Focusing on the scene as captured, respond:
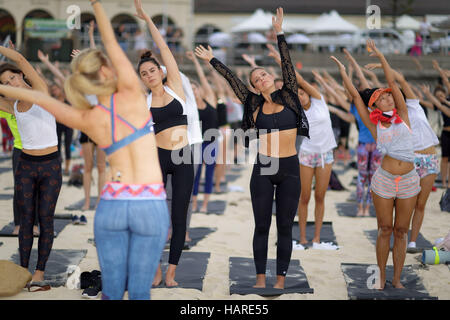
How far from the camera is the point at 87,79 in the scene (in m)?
3.19

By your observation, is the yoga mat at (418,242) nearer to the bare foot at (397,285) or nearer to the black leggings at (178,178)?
the bare foot at (397,285)

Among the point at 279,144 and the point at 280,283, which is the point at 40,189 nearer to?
the point at 279,144

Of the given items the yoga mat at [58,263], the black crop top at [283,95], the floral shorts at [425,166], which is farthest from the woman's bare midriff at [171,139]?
the floral shorts at [425,166]

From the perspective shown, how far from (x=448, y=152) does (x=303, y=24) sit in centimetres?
1761

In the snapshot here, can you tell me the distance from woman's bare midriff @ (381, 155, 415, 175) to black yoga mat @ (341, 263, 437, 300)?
1.11 m

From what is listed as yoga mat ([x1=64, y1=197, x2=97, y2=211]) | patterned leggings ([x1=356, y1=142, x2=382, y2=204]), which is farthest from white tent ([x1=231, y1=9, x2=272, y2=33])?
patterned leggings ([x1=356, y1=142, x2=382, y2=204])

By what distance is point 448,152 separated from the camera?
36.4 feet

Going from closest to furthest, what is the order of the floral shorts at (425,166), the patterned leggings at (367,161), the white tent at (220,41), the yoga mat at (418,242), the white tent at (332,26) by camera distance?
the floral shorts at (425,166), the yoga mat at (418,242), the patterned leggings at (367,161), the white tent at (332,26), the white tent at (220,41)

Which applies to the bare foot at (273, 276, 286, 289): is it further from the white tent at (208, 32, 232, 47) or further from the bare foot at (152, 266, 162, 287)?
the white tent at (208, 32, 232, 47)

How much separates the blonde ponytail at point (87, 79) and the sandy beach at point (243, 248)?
7.80ft

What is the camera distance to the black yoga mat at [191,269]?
18.2ft

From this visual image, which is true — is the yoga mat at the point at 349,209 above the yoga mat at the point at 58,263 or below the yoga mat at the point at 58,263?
below

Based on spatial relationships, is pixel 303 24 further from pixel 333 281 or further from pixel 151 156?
pixel 151 156

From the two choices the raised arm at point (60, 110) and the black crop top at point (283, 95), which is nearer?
the raised arm at point (60, 110)
